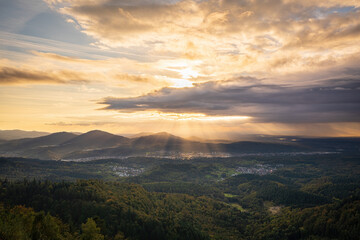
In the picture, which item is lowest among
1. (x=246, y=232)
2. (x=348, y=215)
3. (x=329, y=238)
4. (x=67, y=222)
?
(x=246, y=232)

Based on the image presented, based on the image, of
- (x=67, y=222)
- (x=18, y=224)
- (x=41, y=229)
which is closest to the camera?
(x=18, y=224)

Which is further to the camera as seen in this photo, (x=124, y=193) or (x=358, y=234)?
(x=124, y=193)

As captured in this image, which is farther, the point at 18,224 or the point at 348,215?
the point at 348,215

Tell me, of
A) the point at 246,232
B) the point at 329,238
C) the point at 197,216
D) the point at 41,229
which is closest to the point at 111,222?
the point at 41,229

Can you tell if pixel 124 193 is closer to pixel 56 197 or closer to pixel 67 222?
pixel 56 197

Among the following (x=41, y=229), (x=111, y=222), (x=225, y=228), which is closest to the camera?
(x=41, y=229)

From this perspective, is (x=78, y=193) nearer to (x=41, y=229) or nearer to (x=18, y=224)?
Answer: (x=41, y=229)

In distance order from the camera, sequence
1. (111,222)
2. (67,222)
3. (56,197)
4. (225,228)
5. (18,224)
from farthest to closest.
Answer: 1. (225,228)
2. (56,197)
3. (111,222)
4. (67,222)
5. (18,224)

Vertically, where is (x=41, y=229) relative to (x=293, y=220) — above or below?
above

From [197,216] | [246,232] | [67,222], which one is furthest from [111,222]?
[246,232]
